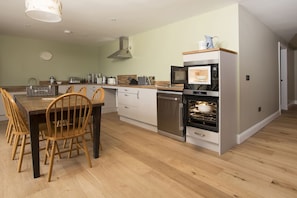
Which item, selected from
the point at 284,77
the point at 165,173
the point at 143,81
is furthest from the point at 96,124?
the point at 284,77

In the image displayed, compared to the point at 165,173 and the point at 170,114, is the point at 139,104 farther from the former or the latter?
the point at 165,173

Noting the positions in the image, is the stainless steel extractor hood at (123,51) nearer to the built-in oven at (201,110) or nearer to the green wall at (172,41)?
the green wall at (172,41)

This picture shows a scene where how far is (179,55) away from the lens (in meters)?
3.62

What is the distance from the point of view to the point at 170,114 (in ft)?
9.77

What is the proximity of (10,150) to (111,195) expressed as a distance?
76.9 inches

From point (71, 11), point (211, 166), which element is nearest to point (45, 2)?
point (71, 11)

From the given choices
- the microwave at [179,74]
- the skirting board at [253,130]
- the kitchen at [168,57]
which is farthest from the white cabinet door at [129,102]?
the skirting board at [253,130]

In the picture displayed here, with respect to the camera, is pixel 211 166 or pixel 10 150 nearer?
pixel 211 166

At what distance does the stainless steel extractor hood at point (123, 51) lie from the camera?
4.94 metres

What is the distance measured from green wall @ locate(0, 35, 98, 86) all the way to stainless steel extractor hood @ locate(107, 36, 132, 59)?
1716 millimetres

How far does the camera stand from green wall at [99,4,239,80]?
9.21 feet

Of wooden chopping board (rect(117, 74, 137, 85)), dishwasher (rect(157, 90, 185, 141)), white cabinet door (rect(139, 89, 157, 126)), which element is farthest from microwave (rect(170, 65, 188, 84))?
wooden chopping board (rect(117, 74, 137, 85))

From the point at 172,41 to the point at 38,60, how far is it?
4.05 meters

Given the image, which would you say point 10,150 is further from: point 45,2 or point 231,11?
point 231,11
